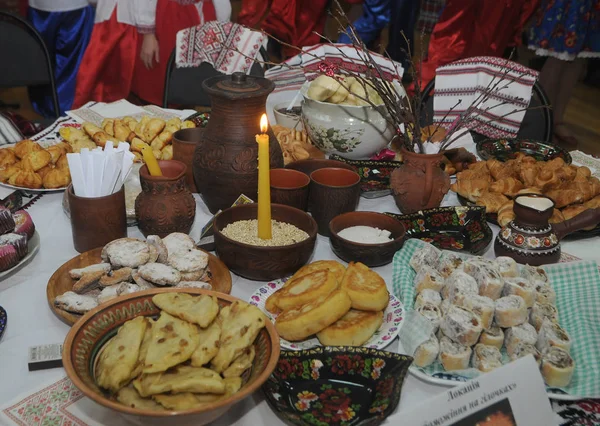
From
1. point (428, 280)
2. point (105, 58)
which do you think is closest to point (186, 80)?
point (105, 58)

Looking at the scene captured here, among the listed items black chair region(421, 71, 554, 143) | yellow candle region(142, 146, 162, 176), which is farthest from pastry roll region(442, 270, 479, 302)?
black chair region(421, 71, 554, 143)

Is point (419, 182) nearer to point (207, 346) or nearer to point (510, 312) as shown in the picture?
point (510, 312)

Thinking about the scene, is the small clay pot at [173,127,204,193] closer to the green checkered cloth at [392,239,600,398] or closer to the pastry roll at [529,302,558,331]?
the green checkered cloth at [392,239,600,398]

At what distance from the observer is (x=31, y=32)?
7.14 feet

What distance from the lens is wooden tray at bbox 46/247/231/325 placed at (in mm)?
902

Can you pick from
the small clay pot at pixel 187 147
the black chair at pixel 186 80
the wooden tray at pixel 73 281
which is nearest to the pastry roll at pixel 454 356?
the wooden tray at pixel 73 281

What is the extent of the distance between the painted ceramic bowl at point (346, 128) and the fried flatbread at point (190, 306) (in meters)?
0.75

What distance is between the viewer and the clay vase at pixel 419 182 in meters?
1.24

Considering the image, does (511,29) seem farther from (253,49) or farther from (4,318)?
(4,318)

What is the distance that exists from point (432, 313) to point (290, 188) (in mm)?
408

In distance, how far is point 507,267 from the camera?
3.13 ft

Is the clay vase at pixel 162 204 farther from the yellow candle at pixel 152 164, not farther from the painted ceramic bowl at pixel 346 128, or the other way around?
the painted ceramic bowl at pixel 346 128

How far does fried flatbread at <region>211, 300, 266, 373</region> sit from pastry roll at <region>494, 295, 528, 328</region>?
0.35 metres

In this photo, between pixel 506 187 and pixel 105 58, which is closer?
pixel 506 187
